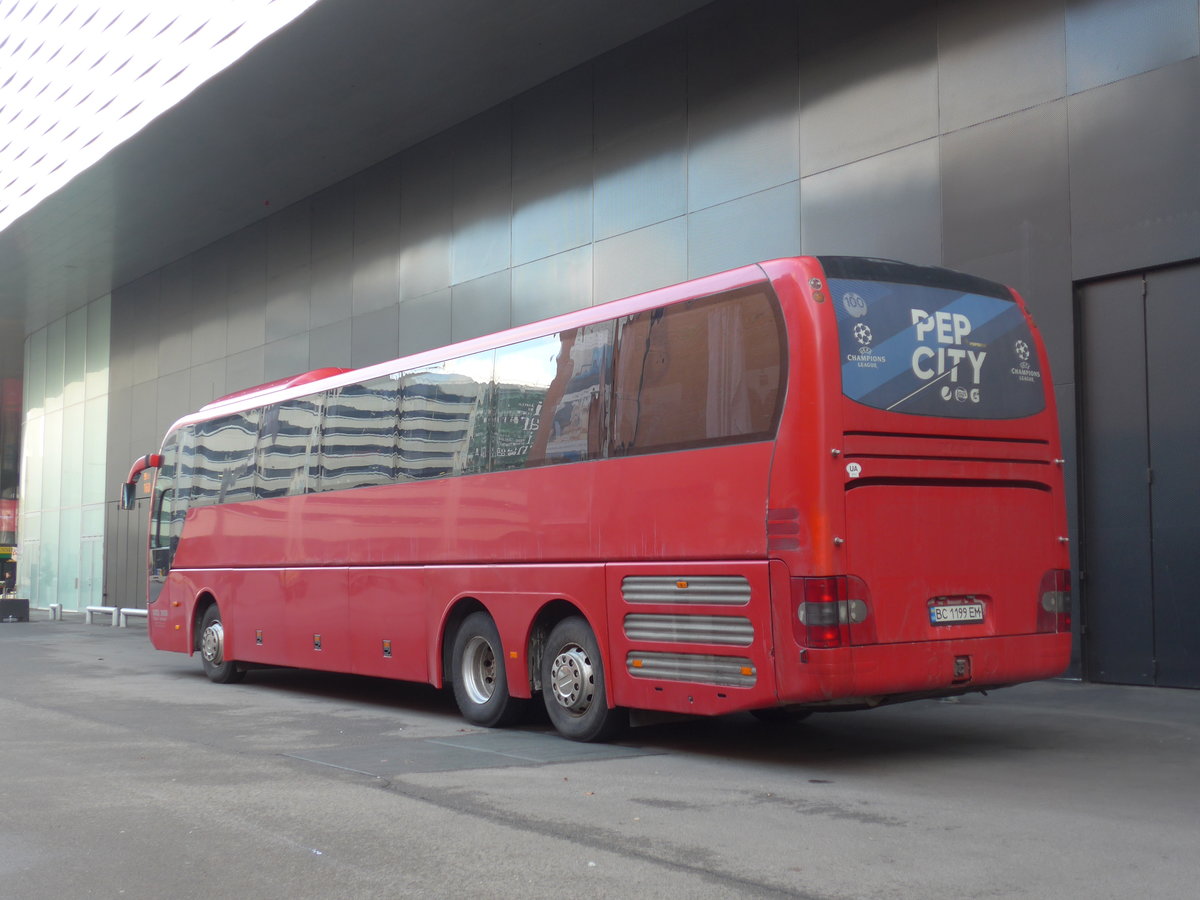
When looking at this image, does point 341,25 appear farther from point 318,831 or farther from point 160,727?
point 318,831

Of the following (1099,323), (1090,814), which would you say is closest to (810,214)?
(1099,323)

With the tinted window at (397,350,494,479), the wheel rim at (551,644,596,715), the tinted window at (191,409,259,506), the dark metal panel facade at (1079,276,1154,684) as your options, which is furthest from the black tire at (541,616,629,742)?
the tinted window at (191,409,259,506)

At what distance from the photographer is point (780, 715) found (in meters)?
10.8

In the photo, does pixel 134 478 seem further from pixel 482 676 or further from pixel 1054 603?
pixel 1054 603

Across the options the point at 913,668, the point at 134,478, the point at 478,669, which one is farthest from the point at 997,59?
the point at 134,478

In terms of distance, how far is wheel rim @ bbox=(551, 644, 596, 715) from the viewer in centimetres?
972

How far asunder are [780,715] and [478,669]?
255cm

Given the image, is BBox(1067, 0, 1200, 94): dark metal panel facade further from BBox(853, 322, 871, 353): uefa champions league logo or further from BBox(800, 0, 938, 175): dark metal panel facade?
BBox(853, 322, 871, 353): uefa champions league logo

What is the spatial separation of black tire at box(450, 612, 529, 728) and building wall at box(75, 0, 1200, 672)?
6.23 meters

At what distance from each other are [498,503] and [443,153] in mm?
14269

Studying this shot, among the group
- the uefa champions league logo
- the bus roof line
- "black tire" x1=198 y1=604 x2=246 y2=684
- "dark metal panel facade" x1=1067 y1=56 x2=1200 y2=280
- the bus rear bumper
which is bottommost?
"black tire" x1=198 y1=604 x2=246 y2=684

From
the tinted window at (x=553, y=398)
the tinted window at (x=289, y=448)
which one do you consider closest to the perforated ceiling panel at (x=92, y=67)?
the tinted window at (x=289, y=448)

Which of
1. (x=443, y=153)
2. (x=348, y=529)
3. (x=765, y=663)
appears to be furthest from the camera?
(x=443, y=153)

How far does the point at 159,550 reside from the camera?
1725 centimetres
